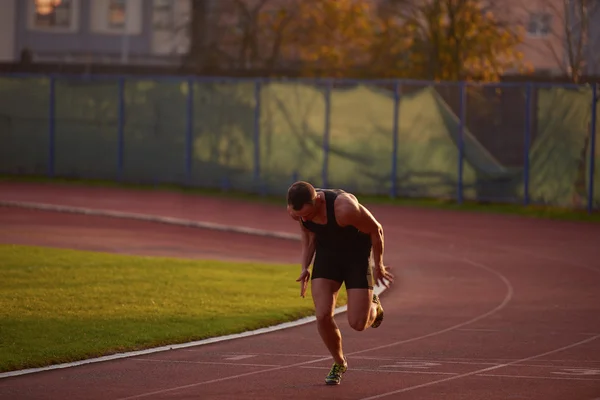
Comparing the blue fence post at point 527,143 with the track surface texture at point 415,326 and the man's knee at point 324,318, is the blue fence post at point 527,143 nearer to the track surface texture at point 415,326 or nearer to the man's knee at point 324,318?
the track surface texture at point 415,326

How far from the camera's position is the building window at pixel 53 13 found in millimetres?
63750

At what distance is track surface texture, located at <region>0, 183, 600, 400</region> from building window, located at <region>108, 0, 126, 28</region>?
39333 mm

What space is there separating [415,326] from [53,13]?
5216cm

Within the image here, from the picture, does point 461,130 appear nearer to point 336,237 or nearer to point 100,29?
point 336,237

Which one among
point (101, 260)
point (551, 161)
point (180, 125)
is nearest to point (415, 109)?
point (551, 161)

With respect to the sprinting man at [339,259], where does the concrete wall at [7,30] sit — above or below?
above

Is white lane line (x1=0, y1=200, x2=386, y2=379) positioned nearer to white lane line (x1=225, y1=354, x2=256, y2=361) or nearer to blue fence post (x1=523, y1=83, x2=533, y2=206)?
white lane line (x1=225, y1=354, x2=256, y2=361)

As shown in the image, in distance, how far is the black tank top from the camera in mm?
10953

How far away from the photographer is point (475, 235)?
969 inches

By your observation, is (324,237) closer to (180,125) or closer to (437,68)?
(180,125)

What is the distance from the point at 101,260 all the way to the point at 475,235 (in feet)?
26.5

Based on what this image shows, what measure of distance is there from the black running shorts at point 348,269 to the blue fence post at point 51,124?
2537cm

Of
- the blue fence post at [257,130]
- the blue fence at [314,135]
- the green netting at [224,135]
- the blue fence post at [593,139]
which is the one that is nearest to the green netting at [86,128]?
the blue fence at [314,135]

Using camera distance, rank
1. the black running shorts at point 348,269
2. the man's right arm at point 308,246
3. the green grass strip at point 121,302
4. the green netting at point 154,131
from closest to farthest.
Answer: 1. the black running shorts at point 348,269
2. the man's right arm at point 308,246
3. the green grass strip at point 121,302
4. the green netting at point 154,131
